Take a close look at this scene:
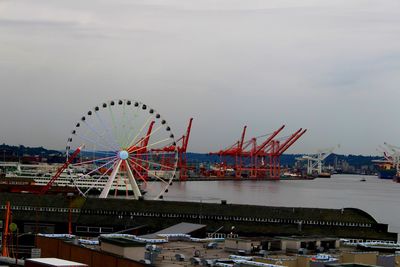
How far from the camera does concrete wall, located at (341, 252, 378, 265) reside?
18016 millimetres

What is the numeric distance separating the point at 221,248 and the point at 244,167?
471ft

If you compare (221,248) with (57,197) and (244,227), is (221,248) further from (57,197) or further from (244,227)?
(57,197)

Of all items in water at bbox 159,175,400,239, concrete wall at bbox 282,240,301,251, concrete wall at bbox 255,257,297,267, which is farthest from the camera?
water at bbox 159,175,400,239

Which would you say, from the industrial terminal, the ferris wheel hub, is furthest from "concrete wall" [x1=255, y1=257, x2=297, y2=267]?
the ferris wheel hub

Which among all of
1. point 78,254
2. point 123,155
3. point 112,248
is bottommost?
point 78,254

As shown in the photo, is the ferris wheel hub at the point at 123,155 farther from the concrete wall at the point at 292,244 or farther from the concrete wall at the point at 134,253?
the concrete wall at the point at 134,253

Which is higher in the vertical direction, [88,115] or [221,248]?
[88,115]

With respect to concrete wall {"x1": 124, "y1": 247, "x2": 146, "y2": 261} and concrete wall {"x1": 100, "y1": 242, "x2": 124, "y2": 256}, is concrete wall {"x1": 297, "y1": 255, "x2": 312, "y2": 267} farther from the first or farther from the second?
concrete wall {"x1": 100, "y1": 242, "x2": 124, "y2": 256}

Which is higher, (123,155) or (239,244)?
(123,155)

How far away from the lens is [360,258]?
59.2 ft

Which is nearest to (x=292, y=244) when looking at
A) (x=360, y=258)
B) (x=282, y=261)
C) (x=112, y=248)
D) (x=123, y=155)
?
(x=360, y=258)

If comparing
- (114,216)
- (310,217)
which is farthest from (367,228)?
(114,216)

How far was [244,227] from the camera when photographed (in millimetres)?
31484

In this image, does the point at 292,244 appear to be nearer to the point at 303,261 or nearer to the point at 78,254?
the point at 303,261
